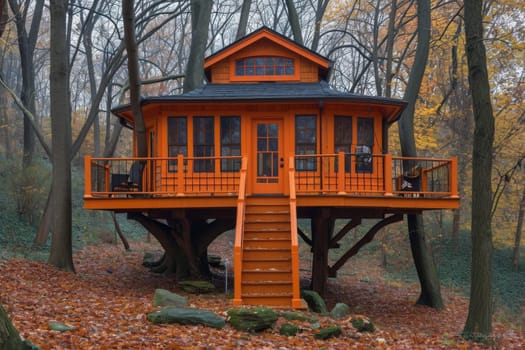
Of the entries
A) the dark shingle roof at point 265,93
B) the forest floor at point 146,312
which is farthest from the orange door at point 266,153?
the forest floor at point 146,312

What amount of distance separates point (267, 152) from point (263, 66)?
2986mm

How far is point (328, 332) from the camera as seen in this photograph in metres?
8.37

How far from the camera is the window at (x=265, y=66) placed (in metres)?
16.1

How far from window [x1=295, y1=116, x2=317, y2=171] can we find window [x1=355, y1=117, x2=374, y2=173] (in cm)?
118

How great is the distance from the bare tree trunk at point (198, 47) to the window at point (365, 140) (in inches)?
292

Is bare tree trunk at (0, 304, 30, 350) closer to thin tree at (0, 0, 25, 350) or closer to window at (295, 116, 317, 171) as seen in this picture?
thin tree at (0, 0, 25, 350)

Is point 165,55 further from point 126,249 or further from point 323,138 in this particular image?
point 323,138

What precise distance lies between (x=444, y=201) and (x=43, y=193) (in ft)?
51.5

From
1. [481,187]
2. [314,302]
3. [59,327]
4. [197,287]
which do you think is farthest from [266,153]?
[59,327]

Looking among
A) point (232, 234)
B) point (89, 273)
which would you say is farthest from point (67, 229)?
point (232, 234)

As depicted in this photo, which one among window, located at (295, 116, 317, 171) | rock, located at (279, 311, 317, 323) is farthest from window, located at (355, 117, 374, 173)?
rock, located at (279, 311, 317, 323)

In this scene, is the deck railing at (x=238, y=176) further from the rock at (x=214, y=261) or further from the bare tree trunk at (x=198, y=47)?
the rock at (x=214, y=261)

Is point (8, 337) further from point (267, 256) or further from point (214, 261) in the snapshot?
point (214, 261)

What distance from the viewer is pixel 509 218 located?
27.2 m
